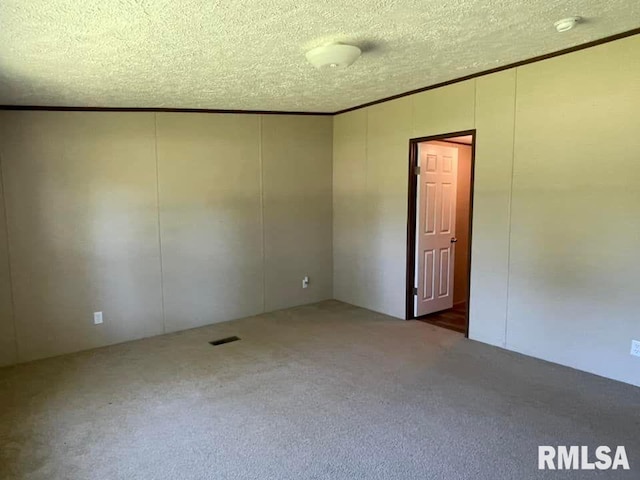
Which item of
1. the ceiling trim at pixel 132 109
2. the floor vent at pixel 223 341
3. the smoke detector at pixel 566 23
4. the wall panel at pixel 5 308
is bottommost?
the floor vent at pixel 223 341

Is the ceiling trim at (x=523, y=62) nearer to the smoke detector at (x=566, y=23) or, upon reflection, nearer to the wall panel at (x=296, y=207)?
the smoke detector at (x=566, y=23)

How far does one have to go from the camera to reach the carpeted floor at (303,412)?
2.32 m

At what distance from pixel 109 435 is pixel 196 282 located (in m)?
2.26

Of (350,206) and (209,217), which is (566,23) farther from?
(209,217)

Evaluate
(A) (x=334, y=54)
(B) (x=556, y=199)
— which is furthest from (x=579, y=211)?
(A) (x=334, y=54)

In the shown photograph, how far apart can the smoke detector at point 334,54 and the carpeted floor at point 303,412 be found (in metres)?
2.34

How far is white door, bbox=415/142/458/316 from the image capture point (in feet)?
15.9

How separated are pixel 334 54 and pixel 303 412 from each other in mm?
2384

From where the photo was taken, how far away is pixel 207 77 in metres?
3.40

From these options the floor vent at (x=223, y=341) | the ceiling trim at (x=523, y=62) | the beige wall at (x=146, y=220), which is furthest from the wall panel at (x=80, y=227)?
the ceiling trim at (x=523, y=62)

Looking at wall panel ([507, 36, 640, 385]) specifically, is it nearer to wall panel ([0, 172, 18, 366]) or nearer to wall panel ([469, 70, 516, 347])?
wall panel ([469, 70, 516, 347])

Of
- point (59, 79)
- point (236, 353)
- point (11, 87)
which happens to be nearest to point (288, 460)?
point (236, 353)

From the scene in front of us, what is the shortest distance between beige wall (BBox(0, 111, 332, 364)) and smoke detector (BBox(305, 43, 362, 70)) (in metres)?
2.25

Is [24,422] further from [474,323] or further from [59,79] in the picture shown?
[474,323]
